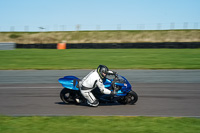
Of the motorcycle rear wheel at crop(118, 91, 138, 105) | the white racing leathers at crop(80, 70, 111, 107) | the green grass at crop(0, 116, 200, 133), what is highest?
the white racing leathers at crop(80, 70, 111, 107)

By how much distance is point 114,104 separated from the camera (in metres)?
8.95

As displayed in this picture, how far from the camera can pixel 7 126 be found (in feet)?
20.7

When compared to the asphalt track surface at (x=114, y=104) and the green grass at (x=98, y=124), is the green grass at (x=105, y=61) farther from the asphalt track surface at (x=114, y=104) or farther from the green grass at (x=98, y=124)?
the green grass at (x=98, y=124)

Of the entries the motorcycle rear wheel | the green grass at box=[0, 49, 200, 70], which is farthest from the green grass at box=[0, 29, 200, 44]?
the motorcycle rear wheel

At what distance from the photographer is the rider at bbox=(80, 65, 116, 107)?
823 centimetres

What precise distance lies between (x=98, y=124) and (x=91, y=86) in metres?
2.19

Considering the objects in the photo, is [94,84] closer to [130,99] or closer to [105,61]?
[130,99]

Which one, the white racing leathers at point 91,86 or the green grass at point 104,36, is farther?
the green grass at point 104,36

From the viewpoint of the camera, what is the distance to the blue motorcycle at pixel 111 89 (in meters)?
8.48

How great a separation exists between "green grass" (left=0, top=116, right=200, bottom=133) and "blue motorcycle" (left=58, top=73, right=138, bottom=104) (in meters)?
1.53

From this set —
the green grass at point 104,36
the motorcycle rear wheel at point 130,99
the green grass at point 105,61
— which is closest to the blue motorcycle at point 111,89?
the motorcycle rear wheel at point 130,99

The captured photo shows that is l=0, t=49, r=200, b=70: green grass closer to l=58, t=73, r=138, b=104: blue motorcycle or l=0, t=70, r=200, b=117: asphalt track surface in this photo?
l=0, t=70, r=200, b=117: asphalt track surface

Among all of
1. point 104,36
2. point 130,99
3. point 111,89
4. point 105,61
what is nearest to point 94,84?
point 111,89

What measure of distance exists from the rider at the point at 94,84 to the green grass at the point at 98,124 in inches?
53.4
